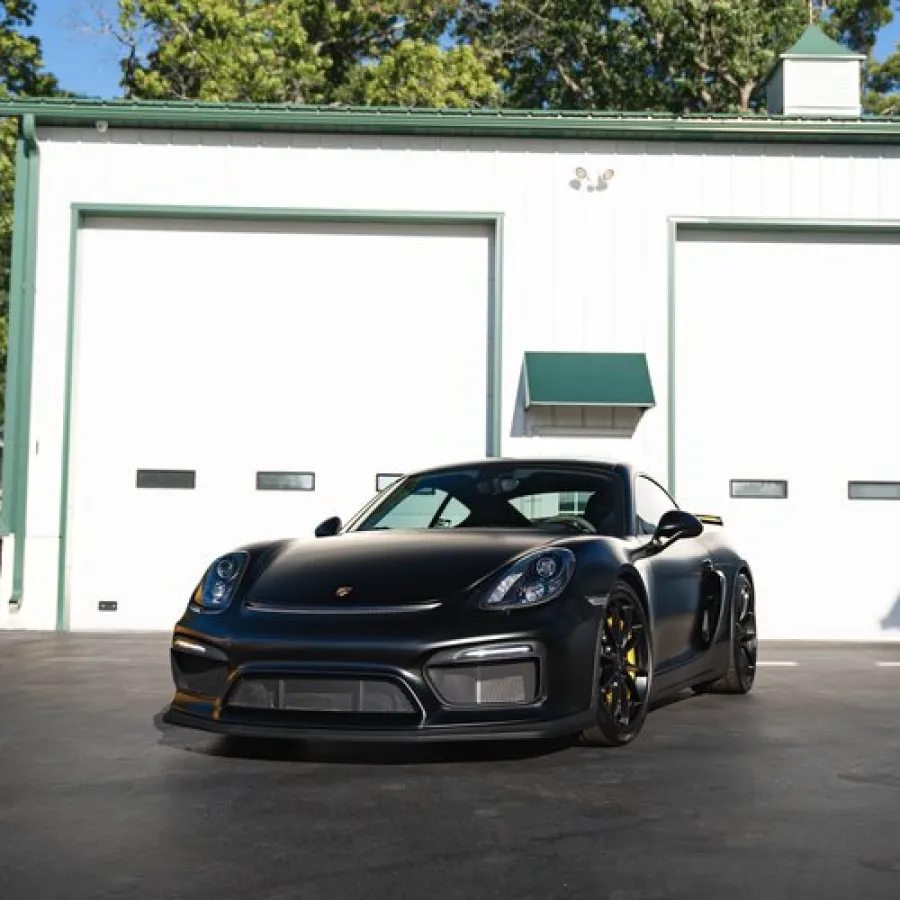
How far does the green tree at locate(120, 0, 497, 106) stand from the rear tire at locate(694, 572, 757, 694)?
2461 centimetres

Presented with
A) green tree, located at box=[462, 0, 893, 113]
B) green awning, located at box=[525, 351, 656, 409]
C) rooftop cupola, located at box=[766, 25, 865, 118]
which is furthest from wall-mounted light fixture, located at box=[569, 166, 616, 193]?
green tree, located at box=[462, 0, 893, 113]

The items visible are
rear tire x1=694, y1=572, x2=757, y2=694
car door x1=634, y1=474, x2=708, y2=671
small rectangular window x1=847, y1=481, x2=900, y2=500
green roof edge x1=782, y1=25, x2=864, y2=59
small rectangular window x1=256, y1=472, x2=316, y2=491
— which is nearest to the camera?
car door x1=634, y1=474, x2=708, y2=671

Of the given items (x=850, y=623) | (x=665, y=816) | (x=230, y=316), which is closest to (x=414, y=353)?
(x=230, y=316)

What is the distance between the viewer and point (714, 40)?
34.8 meters

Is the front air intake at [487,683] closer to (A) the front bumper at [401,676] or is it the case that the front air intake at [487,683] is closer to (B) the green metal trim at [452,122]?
(A) the front bumper at [401,676]

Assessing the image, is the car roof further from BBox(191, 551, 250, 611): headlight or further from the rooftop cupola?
the rooftop cupola

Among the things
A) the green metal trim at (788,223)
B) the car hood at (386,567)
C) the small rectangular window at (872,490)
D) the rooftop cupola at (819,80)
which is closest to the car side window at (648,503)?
the car hood at (386,567)

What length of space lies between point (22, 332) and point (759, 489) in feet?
24.4

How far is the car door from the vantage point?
6508 mm

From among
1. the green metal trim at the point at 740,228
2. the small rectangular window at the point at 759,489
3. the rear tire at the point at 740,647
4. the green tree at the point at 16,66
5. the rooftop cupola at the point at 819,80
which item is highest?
the green tree at the point at 16,66

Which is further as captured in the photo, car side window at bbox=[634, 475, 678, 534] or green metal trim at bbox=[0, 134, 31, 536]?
green metal trim at bbox=[0, 134, 31, 536]

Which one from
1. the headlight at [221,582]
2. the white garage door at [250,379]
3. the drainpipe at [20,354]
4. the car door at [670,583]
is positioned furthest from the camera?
the white garage door at [250,379]

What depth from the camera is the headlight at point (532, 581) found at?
5457 mm

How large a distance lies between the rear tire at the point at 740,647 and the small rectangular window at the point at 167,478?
6950 mm
